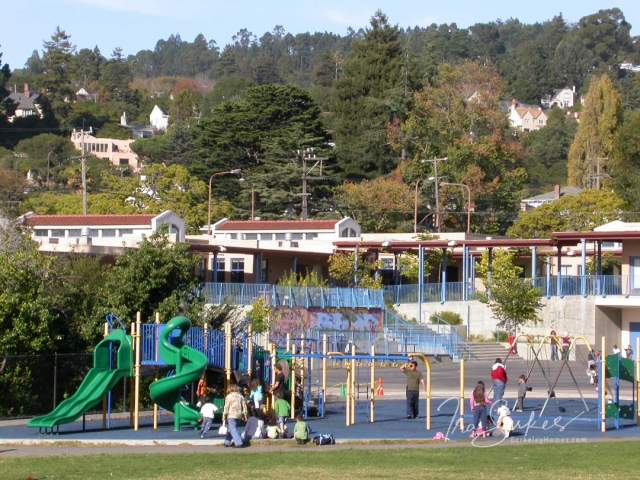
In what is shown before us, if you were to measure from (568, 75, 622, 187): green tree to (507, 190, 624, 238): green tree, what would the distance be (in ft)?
90.9

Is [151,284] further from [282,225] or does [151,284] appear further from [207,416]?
[282,225]

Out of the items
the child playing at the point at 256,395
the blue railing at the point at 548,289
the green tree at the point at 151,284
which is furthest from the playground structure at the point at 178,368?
the blue railing at the point at 548,289

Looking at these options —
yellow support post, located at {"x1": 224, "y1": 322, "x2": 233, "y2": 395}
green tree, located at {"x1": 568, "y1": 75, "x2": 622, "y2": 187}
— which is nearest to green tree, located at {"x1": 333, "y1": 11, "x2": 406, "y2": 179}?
green tree, located at {"x1": 568, "y1": 75, "x2": 622, "y2": 187}

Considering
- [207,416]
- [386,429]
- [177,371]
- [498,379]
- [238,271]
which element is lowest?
[386,429]

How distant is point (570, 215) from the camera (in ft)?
321

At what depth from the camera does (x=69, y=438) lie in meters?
30.9

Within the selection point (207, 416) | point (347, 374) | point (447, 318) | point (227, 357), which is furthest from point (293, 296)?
point (207, 416)

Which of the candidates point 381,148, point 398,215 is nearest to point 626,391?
point 398,215

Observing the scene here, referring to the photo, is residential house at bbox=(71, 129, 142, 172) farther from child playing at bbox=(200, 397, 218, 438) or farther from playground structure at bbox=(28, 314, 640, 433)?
child playing at bbox=(200, 397, 218, 438)

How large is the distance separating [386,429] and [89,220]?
166ft

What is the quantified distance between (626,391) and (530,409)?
9199 millimetres

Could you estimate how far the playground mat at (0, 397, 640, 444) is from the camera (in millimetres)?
31297

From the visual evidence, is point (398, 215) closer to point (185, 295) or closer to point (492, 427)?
point (185, 295)

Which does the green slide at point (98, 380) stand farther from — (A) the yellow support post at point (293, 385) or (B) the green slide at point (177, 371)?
(A) the yellow support post at point (293, 385)
